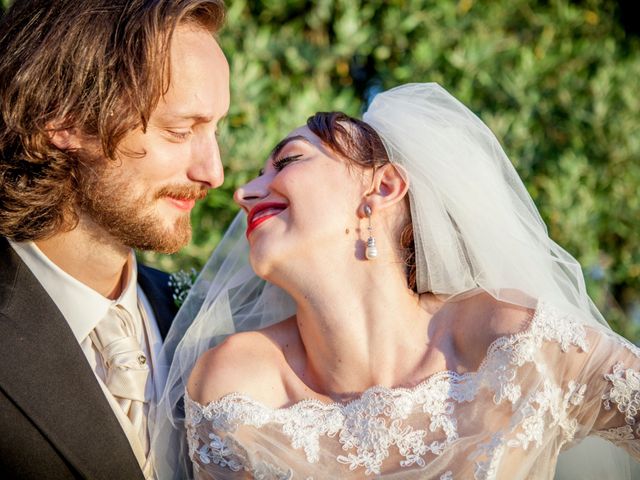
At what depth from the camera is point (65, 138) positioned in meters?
3.52

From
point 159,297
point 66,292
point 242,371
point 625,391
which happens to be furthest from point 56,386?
point 625,391

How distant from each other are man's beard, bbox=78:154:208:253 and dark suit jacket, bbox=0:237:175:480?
42 cm

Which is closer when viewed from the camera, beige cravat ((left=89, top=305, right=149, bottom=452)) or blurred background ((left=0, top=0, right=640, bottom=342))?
beige cravat ((left=89, top=305, right=149, bottom=452))

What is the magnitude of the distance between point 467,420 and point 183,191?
153 cm

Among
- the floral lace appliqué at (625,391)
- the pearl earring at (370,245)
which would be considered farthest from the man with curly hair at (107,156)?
the floral lace appliqué at (625,391)

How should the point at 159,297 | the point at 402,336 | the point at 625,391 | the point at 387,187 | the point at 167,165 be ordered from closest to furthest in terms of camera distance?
the point at 625,391, the point at 402,336, the point at 387,187, the point at 167,165, the point at 159,297

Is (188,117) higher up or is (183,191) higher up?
(188,117)

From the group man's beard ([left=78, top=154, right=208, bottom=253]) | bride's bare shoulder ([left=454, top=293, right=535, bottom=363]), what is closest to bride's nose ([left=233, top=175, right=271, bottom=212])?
man's beard ([left=78, top=154, right=208, bottom=253])

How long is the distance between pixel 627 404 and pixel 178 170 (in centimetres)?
200

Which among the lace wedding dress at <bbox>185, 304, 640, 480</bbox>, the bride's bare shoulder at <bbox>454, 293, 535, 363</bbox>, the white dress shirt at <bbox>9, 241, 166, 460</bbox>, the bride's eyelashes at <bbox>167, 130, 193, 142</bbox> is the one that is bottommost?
the lace wedding dress at <bbox>185, 304, 640, 480</bbox>

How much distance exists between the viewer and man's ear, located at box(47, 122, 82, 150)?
11.5 feet

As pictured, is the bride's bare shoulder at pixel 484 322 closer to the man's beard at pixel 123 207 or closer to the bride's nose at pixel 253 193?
the bride's nose at pixel 253 193

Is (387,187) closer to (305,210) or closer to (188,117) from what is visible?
(305,210)

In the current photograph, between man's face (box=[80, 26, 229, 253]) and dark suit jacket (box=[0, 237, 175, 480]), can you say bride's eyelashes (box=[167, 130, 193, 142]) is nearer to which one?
man's face (box=[80, 26, 229, 253])
